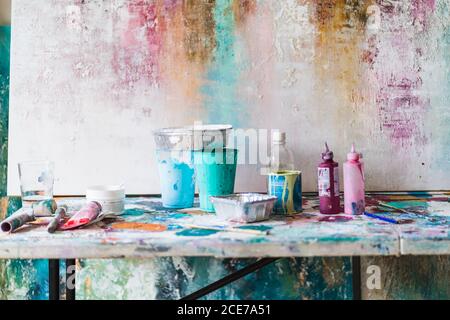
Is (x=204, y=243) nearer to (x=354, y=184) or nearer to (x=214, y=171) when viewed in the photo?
(x=214, y=171)

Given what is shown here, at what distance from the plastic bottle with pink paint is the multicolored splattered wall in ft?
1.25

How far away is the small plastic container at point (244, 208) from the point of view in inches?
50.2

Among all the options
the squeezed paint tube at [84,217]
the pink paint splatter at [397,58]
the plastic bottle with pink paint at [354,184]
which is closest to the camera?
the squeezed paint tube at [84,217]

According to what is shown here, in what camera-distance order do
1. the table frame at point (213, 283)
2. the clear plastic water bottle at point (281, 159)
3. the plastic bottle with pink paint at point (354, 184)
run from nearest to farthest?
the plastic bottle with pink paint at point (354, 184)
the table frame at point (213, 283)
the clear plastic water bottle at point (281, 159)

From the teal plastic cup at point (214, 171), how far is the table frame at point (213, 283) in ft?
0.70

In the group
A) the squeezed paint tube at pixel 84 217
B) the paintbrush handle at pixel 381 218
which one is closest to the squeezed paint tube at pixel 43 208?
the squeezed paint tube at pixel 84 217

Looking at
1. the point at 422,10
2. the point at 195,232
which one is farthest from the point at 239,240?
the point at 422,10

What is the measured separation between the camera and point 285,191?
1379 millimetres

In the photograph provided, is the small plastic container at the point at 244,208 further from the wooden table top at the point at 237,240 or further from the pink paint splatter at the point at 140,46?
the pink paint splatter at the point at 140,46

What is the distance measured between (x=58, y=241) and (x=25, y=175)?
534 millimetres
